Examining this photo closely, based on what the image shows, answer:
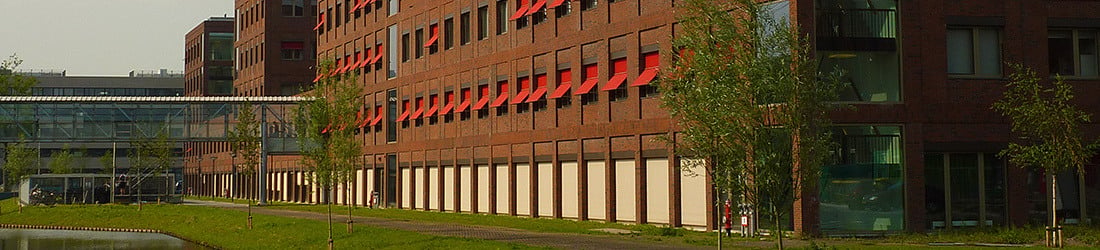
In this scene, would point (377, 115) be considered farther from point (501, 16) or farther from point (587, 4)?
point (587, 4)

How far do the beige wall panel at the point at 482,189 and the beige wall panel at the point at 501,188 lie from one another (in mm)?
1234

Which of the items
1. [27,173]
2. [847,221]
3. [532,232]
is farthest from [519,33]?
[27,173]

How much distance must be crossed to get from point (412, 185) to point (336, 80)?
27.0 meters

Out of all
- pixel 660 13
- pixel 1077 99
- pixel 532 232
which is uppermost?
pixel 660 13

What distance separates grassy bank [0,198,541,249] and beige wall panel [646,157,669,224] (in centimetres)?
941

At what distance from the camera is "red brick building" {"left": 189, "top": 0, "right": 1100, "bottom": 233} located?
38406 millimetres

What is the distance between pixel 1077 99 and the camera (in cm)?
3997

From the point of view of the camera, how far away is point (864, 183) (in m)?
38.5

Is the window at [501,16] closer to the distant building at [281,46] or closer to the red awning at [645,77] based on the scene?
the red awning at [645,77]

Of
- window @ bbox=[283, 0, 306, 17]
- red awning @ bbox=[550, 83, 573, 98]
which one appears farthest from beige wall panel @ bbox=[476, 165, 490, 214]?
window @ bbox=[283, 0, 306, 17]

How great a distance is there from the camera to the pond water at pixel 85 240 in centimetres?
4631

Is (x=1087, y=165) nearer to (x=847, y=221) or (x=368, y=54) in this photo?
(x=847, y=221)

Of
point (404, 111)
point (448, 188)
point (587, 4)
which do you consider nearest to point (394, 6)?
point (404, 111)

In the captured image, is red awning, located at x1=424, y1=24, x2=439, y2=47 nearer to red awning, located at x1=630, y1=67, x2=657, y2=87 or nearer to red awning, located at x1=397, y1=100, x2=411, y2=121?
red awning, located at x1=397, y1=100, x2=411, y2=121
